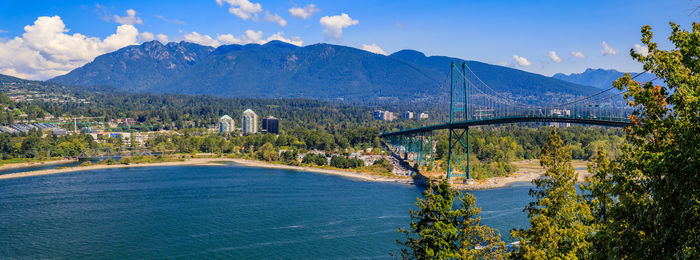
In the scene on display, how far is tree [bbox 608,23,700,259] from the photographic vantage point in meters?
3.29

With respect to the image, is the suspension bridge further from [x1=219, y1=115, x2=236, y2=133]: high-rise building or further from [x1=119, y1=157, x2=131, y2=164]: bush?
[x1=219, y1=115, x2=236, y2=133]: high-rise building

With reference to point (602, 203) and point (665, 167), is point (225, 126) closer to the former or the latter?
point (602, 203)

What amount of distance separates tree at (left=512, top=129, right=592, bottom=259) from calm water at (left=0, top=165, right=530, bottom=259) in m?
8.92

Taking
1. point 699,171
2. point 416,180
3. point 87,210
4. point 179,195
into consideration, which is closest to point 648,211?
point 699,171

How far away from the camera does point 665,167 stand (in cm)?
332

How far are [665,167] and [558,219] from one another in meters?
2.50

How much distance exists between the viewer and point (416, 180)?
97.7ft

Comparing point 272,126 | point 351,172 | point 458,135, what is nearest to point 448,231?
point 458,135

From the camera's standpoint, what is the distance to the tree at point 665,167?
3289 millimetres

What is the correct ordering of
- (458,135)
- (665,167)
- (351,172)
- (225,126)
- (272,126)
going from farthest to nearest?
1. (225,126)
2. (272,126)
3. (351,172)
4. (458,135)
5. (665,167)

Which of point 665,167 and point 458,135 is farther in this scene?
point 458,135

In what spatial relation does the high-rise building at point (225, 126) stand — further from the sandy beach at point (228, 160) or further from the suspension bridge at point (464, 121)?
the sandy beach at point (228, 160)

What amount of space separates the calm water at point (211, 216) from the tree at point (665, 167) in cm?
1092

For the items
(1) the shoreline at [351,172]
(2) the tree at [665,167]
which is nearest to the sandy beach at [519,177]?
(1) the shoreline at [351,172]
